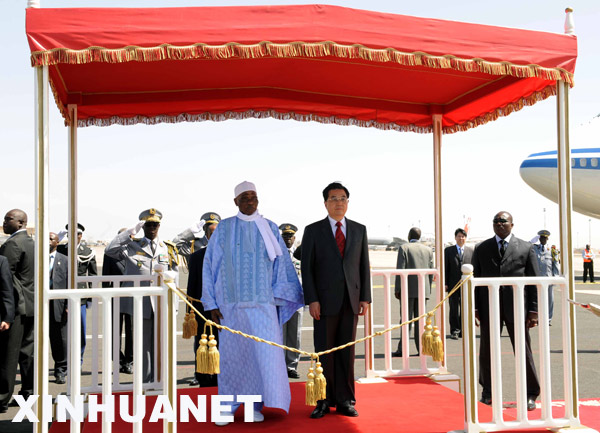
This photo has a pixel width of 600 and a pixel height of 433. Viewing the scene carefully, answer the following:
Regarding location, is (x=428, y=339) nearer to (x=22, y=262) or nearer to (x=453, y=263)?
(x=22, y=262)

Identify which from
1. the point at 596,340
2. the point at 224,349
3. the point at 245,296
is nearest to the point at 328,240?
the point at 245,296

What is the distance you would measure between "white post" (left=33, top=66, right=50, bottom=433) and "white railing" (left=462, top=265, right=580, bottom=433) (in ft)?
9.31

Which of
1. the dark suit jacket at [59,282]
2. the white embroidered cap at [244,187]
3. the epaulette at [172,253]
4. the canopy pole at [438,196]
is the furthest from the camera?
the epaulette at [172,253]

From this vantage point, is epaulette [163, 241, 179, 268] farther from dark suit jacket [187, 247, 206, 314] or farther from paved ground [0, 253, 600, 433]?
paved ground [0, 253, 600, 433]

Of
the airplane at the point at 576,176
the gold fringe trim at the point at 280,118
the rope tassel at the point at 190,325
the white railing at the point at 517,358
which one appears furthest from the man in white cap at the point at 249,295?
the airplane at the point at 576,176

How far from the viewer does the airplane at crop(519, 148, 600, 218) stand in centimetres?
2381

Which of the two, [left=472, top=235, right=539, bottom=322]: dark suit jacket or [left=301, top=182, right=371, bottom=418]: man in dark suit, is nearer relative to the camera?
[left=301, top=182, right=371, bottom=418]: man in dark suit

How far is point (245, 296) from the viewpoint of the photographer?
5.27 m

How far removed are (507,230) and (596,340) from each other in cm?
589

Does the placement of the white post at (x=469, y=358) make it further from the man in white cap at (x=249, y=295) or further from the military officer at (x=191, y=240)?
the military officer at (x=191, y=240)

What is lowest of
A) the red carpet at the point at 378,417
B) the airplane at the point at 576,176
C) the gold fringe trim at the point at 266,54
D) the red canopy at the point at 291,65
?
the red carpet at the point at 378,417

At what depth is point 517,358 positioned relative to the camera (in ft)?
16.6

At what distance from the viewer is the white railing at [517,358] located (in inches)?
193

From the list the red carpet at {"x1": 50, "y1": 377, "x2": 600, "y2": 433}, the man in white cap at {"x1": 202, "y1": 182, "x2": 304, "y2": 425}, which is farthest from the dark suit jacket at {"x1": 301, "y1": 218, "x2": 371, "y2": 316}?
the red carpet at {"x1": 50, "y1": 377, "x2": 600, "y2": 433}
